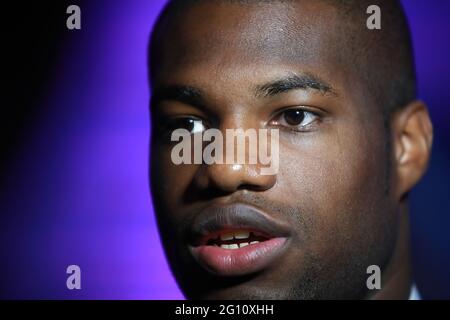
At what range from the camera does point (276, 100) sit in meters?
Answer: 1.83

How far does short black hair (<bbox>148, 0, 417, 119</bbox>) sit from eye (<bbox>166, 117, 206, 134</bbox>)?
18 cm

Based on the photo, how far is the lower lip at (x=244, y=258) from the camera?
1.80 metres

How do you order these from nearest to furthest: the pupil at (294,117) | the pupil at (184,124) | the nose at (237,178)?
the nose at (237,178), the pupil at (294,117), the pupil at (184,124)

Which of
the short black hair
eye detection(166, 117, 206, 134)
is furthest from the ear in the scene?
eye detection(166, 117, 206, 134)

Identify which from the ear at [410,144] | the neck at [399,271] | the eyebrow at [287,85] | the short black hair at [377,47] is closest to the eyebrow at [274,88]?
the eyebrow at [287,85]

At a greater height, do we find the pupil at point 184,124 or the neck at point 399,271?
the pupil at point 184,124

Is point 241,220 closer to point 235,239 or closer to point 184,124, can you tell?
point 235,239

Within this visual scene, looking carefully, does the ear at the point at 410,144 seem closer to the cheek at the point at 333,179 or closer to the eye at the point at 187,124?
the cheek at the point at 333,179

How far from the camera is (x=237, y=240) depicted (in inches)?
73.0

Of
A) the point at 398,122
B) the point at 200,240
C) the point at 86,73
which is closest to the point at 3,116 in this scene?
the point at 86,73

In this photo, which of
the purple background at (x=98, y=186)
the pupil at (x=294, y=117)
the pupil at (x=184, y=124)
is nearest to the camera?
the pupil at (x=294, y=117)
